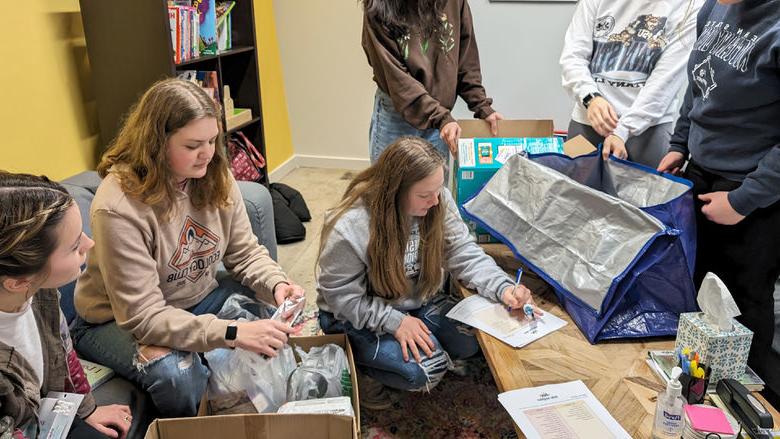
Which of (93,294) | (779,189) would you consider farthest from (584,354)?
(93,294)

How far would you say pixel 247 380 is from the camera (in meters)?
1.54

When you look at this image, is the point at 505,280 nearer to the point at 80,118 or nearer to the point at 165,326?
the point at 165,326

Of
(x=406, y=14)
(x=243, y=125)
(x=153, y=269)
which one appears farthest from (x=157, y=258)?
(x=243, y=125)

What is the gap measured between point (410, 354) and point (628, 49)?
4.00 ft

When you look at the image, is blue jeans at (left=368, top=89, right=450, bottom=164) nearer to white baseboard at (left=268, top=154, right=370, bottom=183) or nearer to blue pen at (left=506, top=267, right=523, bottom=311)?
blue pen at (left=506, top=267, right=523, bottom=311)

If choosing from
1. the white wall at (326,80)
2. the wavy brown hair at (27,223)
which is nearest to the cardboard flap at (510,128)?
the wavy brown hair at (27,223)

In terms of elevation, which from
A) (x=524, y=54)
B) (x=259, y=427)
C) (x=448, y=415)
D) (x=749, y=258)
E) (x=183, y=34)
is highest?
(x=183, y=34)

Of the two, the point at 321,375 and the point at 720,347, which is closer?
the point at 720,347

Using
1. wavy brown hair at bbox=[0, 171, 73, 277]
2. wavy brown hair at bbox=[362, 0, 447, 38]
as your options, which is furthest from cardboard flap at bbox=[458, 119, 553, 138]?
wavy brown hair at bbox=[0, 171, 73, 277]

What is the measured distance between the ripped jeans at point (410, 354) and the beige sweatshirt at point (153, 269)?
0.95 ft

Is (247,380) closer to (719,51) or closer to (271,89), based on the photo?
(719,51)

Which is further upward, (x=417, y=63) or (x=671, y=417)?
(x=417, y=63)

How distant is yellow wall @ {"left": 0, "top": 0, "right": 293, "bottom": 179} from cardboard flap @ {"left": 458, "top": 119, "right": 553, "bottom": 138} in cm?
156

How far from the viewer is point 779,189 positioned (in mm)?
1397
